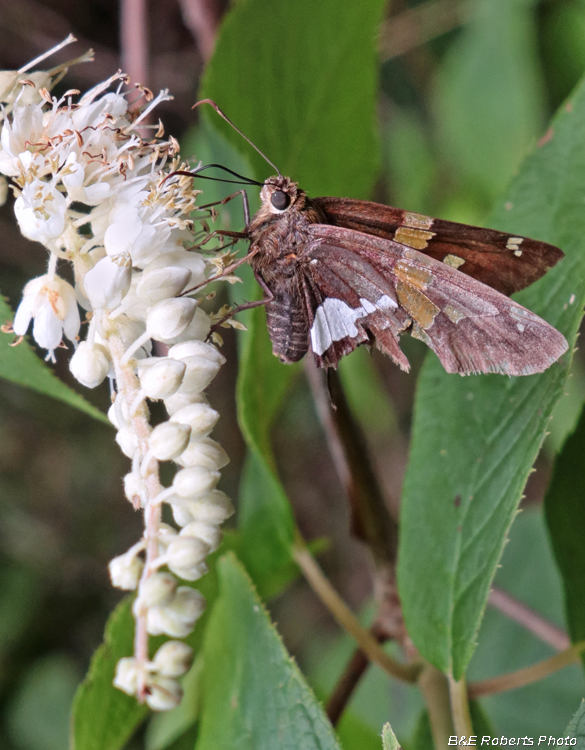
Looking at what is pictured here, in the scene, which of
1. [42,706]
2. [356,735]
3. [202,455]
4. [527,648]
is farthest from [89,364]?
[42,706]

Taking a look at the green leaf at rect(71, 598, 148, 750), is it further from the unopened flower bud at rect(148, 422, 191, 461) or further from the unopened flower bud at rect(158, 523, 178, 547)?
the unopened flower bud at rect(148, 422, 191, 461)

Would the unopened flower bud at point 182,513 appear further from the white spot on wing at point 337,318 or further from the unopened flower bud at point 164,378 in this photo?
the white spot on wing at point 337,318

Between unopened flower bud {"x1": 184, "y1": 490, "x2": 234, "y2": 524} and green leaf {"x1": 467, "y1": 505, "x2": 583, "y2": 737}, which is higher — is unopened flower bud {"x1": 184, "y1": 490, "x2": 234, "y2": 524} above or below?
above

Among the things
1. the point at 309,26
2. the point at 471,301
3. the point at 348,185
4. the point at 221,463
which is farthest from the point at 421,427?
the point at 309,26

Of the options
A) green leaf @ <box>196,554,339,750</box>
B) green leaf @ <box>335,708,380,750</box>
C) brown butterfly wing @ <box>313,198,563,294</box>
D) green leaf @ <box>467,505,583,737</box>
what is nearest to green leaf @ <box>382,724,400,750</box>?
green leaf @ <box>196,554,339,750</box>

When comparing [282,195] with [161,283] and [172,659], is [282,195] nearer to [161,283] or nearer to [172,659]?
[161,283]
